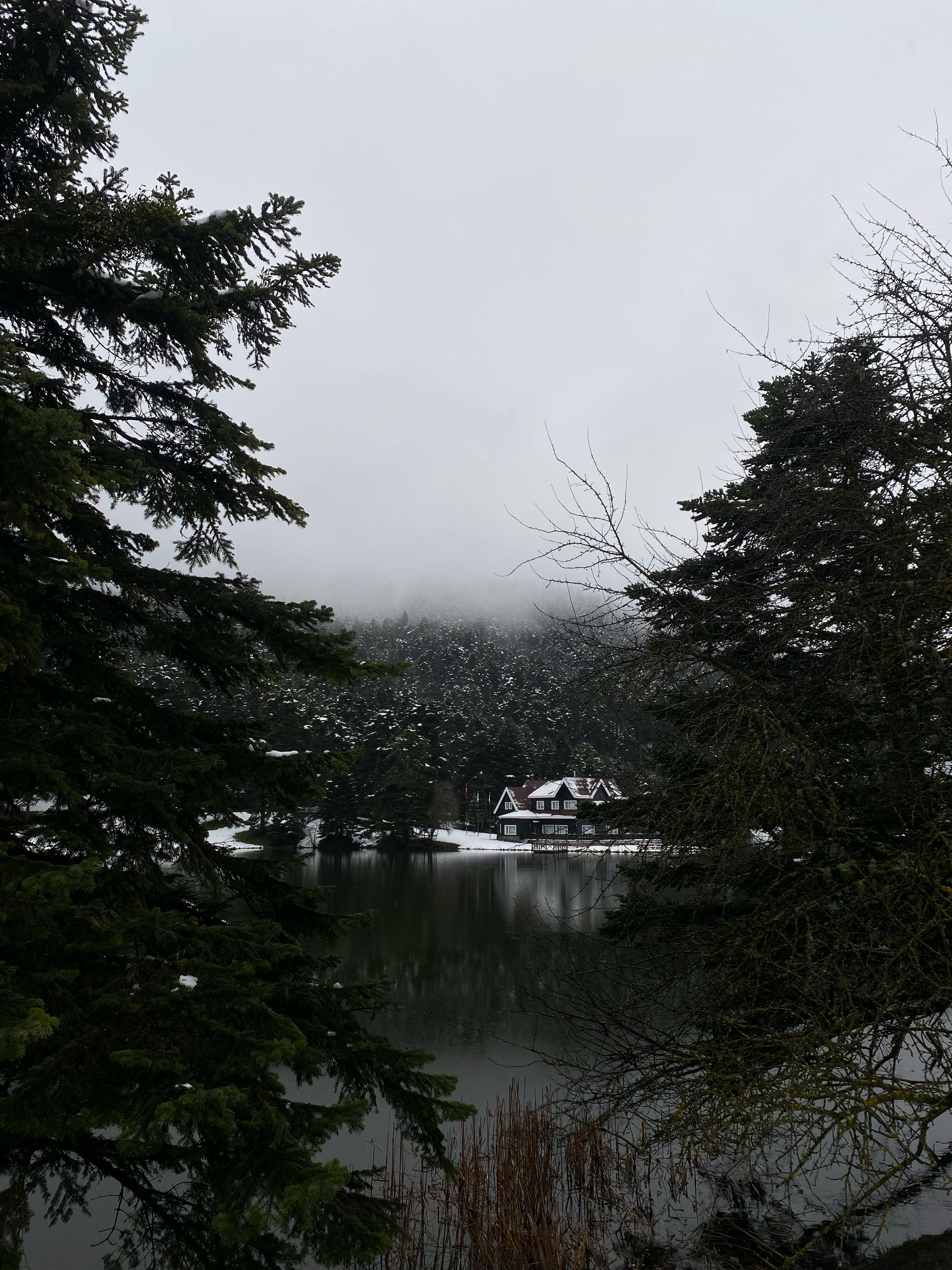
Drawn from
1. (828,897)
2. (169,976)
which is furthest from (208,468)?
(828,897)

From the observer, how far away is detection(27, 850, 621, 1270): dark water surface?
8.79 m

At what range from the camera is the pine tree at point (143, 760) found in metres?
3.47

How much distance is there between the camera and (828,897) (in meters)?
4.64

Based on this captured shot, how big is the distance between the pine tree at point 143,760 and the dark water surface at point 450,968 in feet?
5.96

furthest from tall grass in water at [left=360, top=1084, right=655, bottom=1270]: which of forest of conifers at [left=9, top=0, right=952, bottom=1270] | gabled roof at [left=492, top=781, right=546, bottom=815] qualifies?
gabled roof at [left=492, top=781, right=546, bottom=815]

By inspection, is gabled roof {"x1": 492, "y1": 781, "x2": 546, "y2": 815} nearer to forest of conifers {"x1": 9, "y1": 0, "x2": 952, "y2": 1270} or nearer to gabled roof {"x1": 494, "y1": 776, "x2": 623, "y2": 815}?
gabled roof {"x1": 494, "y1": 776, "x2": 623, "y2": 815}

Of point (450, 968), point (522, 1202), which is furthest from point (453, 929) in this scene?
point (522, 1202)

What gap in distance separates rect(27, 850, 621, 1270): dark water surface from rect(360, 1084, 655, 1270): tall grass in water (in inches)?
32.6

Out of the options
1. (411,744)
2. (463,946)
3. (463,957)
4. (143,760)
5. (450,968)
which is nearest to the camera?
(143,760)

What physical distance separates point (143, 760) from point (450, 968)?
18.6m

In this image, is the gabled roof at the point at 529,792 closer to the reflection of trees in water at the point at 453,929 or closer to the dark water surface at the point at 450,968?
the reflection of trees in water at the point at 453,929

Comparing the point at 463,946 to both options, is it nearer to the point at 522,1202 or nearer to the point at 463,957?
the point at 463,957

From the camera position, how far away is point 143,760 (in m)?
4.45

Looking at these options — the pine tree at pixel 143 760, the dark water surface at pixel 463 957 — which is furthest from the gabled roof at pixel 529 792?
the pine tree at pixel 143 760
